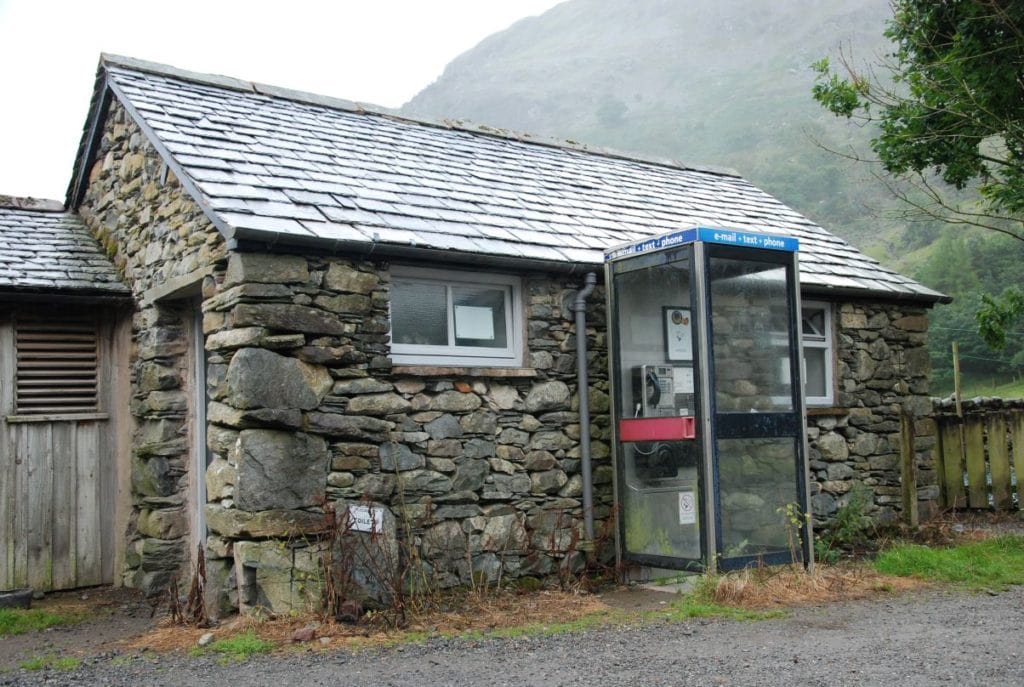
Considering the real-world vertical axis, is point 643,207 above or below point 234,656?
above

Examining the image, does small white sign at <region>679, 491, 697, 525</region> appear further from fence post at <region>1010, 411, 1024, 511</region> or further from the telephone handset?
fence post at <region>1010, 411, 1024, 511</region>

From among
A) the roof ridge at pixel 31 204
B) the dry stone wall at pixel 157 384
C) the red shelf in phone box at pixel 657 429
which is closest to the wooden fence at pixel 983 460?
the red shelf in phone box at pixel 657 429

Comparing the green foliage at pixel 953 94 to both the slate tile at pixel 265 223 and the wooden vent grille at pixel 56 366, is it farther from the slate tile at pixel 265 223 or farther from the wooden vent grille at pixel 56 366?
the wooden vent grille at pixel 56 366

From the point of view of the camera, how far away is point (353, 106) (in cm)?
1134

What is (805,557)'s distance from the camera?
816 cm

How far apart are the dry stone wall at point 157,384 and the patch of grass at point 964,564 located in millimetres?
6318

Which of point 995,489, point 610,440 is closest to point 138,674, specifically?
point 610,440

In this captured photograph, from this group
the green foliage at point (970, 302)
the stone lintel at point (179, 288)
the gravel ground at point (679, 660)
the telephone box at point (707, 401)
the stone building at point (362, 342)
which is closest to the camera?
the gravel ground at point (679, 660)

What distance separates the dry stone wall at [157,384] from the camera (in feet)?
27.9

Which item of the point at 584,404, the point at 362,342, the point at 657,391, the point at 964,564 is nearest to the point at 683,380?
the point at 657,391

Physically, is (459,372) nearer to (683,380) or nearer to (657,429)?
(657,429)

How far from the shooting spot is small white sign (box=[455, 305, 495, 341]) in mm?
8102

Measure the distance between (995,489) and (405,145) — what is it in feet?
27.9

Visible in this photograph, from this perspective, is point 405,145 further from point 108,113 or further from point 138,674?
point 138,674
